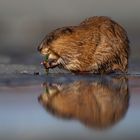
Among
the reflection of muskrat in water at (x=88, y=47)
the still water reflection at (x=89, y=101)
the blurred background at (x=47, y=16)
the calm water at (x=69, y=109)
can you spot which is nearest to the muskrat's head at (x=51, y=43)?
the reflection of muskrat in water at (x=88, y=47)

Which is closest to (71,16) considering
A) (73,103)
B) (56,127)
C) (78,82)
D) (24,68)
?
(24,68)

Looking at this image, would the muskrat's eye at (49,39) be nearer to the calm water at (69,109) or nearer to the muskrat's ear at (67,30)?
the muskrat's ear at (67,30)

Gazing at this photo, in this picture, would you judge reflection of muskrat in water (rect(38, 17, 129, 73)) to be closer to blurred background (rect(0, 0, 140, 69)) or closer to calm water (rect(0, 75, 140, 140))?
calm water (rect(0, 75, 140, 140))

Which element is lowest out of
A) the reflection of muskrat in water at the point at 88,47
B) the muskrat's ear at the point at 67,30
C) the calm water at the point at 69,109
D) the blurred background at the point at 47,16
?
the calm water at the point at 69,109

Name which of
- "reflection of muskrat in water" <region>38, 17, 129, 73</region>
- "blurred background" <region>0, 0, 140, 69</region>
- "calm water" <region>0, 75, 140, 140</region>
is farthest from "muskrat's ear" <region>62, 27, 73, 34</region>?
"blurred background" <region>0, 0, 140, 69</region>

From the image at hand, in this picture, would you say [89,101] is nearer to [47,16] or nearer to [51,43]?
[51,43]

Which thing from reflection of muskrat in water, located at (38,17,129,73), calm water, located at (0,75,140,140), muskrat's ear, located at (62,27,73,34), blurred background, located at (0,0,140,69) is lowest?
calm water, located at (0,75,140,140)

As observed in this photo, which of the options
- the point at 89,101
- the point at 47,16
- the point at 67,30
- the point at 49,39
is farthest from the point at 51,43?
the point at 47,16
